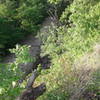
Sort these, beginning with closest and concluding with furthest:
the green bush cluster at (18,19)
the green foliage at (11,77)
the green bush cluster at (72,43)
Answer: the green foliage at (11,77)
the green bush cluster at (72,43)
the green bush cluster at (18,19)

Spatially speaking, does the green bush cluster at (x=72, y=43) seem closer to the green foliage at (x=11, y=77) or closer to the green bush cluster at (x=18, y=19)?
the green foliage at (x=11, y=77)

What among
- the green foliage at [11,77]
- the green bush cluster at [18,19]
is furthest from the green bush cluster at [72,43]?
the green bush cluster at [18,19]

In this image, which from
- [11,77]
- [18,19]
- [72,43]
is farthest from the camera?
[18,19]

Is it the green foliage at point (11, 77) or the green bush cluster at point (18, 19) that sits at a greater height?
the green bush cluster at point (18, 19)

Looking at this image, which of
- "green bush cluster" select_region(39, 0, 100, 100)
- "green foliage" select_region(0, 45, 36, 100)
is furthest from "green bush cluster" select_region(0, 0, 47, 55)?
"green foliage" select_region(0, 45, 36, 100)

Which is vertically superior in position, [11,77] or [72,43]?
[72,43]

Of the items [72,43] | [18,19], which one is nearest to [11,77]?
[72,43]

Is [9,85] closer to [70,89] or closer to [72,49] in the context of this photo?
[70,89]

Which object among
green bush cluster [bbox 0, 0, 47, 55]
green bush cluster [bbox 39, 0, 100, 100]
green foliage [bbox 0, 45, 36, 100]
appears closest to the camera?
green foliage [bbox 0, 45, 36, 100]

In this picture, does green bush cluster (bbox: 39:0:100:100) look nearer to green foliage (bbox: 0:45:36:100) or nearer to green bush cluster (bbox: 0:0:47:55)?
green foliage (bbox: 0:45:36:100)

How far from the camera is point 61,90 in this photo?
423 inches

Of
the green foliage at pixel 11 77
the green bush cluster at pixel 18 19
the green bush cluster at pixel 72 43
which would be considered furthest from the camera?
the green bush cluster at pixel 18 19

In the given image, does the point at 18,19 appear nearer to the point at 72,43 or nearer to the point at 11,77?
the point at 72,43

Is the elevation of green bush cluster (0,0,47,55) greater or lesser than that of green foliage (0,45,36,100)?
greater
